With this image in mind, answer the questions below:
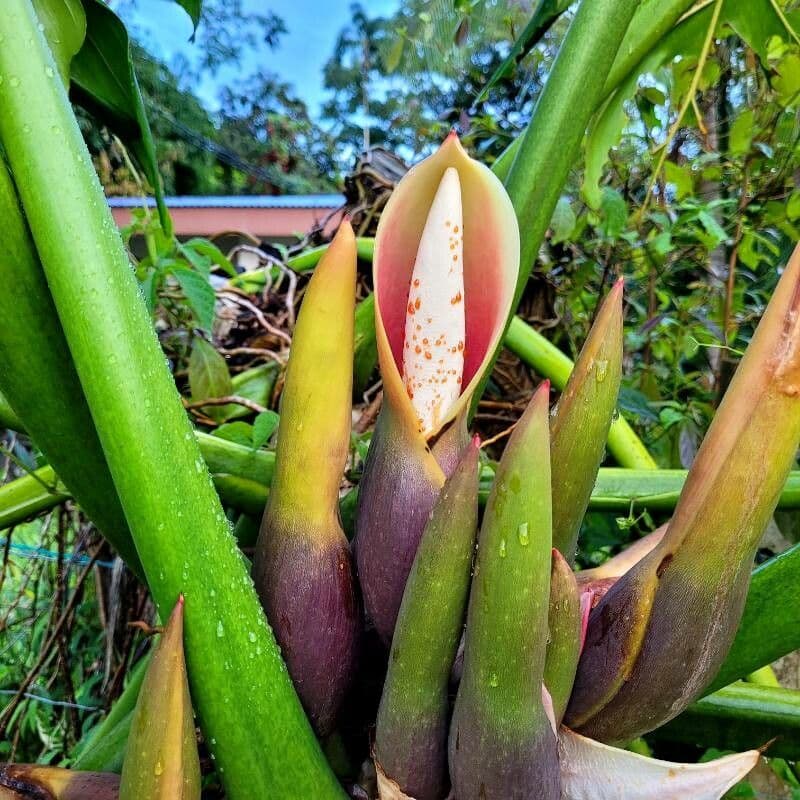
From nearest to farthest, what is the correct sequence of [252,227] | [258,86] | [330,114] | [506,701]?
[506,701] < [252,227] < [258,86] < [330,114]

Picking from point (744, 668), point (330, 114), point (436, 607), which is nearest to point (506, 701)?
point (436, 607)

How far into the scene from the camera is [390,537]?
294 millimetres

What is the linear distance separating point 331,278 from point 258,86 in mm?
14245

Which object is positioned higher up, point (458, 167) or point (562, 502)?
point (458, 167)

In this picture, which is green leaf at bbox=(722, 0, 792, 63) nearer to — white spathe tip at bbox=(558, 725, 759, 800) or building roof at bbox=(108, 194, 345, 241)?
white spathe tip at bbox=(558, 725, 759, 800)

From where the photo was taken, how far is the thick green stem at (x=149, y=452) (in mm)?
254

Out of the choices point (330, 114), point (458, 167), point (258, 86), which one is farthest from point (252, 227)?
point (330, 114)

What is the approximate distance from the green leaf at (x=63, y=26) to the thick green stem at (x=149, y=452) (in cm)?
13

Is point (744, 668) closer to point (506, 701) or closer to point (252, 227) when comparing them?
point (506, 701)

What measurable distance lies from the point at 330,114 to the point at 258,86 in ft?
6.91

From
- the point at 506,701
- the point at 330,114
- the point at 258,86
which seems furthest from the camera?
the point at 330,114

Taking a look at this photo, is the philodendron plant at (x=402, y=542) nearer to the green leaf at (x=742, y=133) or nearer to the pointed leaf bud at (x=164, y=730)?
the pointed leaf bud at (x=164, y=730)

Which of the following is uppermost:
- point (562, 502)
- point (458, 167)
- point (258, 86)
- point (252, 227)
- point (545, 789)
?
point (258, 86)

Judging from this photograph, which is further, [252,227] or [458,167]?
[252,227]
